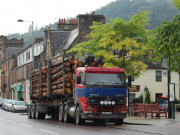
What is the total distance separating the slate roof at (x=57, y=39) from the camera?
56347mm

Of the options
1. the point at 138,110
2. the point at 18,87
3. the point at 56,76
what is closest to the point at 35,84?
the point at 56,76

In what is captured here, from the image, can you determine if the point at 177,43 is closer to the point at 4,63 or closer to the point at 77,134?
the point at 77,134

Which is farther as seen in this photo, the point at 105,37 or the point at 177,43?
the point at 105,37

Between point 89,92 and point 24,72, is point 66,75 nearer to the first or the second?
point 89,92

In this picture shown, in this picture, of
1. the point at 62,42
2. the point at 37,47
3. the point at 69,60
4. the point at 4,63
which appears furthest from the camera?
the point at 4,63

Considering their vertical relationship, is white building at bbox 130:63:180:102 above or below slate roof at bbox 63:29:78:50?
below

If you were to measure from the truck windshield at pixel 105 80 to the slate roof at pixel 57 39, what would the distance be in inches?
1328

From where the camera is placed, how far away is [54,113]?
3066cm

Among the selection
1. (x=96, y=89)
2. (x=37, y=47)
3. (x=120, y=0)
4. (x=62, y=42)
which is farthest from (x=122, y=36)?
(x=120, y=0)

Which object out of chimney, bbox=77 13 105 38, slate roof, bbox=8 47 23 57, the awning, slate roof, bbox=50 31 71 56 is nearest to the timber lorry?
chimney, bbox=77 13 105 38

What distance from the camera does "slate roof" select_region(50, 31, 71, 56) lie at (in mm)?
56347

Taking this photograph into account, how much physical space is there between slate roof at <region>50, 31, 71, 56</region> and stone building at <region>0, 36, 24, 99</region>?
26.2 meters

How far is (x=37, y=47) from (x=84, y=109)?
42961 millimetres

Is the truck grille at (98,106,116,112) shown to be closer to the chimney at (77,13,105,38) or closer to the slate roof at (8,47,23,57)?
the chimney at (77,13,105,38)
